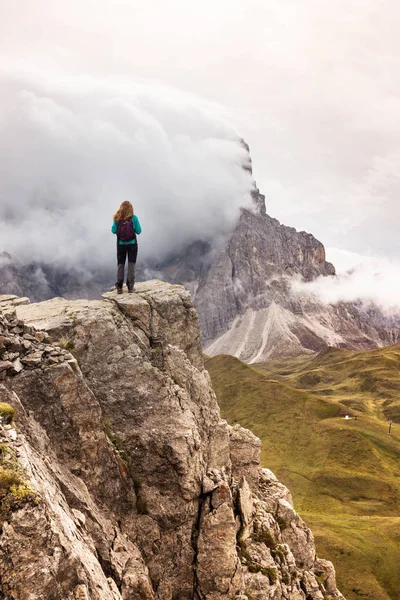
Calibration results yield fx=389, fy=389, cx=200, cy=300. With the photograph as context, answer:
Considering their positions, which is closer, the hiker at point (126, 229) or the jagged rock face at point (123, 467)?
the jagged rock face at point (123, 467)

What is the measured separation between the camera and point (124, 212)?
29.6 meters

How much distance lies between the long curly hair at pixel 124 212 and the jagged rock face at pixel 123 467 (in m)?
6.57

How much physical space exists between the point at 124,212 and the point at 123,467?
1794 cm

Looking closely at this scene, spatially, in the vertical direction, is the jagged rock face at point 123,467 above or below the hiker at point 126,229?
below

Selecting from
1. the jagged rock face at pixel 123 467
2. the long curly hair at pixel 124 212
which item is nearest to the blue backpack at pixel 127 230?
the long curly hair at pixel 124 212

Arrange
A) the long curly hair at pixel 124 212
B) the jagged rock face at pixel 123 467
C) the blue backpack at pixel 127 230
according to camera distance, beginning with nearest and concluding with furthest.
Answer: the jagged rock face at pixel 123 467 < the long curly hair at pixel 124 212 < the blue backpack at pixel 127 230

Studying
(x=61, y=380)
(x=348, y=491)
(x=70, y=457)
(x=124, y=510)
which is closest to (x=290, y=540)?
(x=124, y=510)

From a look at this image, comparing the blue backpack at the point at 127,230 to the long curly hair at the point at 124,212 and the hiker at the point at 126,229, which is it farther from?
the long curly hair at the point at 124,212

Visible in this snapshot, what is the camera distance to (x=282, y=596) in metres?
30.2

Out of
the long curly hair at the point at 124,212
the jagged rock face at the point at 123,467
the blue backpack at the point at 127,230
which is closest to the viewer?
the jagged rock face at the point at 123,467

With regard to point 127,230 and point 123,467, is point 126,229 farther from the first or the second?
point 123,467

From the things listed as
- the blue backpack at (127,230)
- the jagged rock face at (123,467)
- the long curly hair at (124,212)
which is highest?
the long curly hair at (124,212)

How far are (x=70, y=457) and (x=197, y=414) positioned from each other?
1261cm

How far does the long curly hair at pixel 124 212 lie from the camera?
29.5 m
